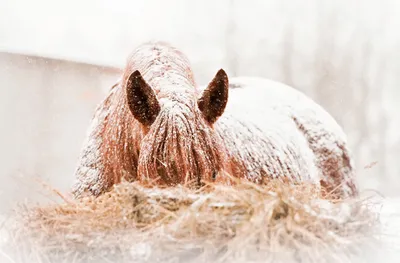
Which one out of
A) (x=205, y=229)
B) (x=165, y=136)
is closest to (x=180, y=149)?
(x=165, y=136)

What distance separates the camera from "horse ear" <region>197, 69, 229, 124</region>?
922 millimetres

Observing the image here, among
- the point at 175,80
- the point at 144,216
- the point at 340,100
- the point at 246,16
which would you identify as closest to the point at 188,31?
the point at 246,16

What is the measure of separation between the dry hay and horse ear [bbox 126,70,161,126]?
8.6 inches

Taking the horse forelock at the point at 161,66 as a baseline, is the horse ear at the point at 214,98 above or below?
below

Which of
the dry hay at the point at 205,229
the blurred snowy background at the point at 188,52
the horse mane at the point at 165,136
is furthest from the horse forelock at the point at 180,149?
the blurred snowy background at the point at 188,52

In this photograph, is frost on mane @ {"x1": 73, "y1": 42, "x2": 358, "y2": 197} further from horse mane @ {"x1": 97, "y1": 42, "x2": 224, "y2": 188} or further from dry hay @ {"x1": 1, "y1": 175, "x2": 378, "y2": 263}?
dry hay @ {"x1": 1, "y1": 175, "x2": 378, "y2": 263}

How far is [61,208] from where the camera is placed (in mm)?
796

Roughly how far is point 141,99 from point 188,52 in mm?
335

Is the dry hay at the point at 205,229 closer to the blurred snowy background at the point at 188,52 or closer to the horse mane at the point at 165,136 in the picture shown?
the horse mane at the point at 165,136

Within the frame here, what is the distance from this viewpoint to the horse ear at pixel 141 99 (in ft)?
2.96

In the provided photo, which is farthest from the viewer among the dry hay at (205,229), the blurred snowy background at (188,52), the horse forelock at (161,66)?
the blurred snowy background at (188,52)

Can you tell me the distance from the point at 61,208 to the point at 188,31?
0.57m

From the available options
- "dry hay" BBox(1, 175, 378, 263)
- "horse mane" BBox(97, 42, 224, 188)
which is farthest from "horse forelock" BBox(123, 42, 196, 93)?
"dry hay" BBox(1, 175, 378, 263)

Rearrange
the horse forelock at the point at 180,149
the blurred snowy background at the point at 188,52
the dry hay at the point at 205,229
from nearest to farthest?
the dry hay at the point at 205,229, the horse forelock at the point at 180,149, the blurred snowy background at the point at 188,52
